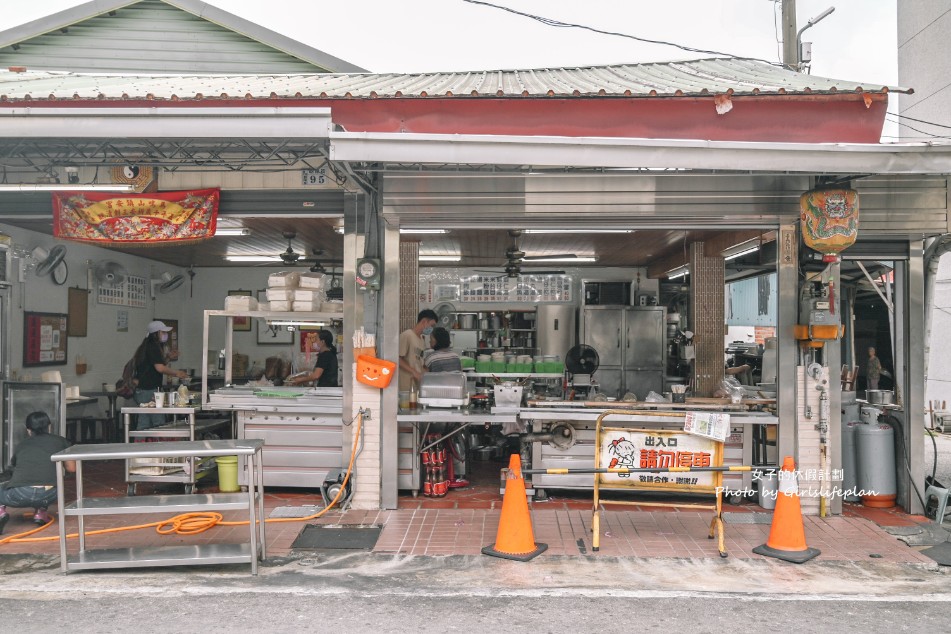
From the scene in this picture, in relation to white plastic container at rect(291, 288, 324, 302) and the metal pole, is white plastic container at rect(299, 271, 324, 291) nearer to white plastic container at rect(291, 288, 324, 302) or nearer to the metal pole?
white plastic container at rect(291, 288, 324, 302)

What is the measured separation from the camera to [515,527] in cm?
620

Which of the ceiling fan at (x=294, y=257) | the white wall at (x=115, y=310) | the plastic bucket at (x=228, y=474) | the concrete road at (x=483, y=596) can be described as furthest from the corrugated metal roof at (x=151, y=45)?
the concrete road at (x=483, y=596)

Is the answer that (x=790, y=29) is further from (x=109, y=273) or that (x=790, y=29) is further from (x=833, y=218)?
(x=109, y=273)

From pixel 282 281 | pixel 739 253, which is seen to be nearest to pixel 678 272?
pixel 739 253

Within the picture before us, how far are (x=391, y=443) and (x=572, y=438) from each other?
1990mm

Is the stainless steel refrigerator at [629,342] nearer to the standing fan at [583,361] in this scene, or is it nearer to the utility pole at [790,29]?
the standing fan at [583,361]

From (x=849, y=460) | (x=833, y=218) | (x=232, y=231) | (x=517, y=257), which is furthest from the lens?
(x=517, y=257)

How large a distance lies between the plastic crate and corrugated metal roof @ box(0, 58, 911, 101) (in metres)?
3.90

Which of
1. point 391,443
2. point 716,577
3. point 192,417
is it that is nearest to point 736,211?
point 716,577

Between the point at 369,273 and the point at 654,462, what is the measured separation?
3.40 meters

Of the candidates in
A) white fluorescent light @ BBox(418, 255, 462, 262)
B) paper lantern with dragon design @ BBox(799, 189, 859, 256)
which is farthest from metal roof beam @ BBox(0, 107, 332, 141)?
white fluorescent light @ BBox(418, 255, 462, 262)

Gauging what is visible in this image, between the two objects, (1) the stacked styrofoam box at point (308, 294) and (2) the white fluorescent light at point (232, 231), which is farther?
(2) the white fluorescent light at point (232, 231)

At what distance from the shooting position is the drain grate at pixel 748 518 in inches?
289

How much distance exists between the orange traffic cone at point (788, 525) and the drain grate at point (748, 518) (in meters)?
1.02
